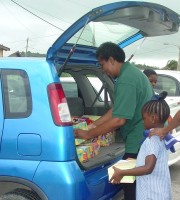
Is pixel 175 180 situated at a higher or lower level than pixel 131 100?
lower

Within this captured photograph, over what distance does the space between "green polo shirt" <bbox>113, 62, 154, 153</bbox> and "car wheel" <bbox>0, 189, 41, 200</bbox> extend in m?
0.89

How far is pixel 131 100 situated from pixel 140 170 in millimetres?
612

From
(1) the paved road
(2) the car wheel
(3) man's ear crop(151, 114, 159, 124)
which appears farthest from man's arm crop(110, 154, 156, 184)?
(1) the paved road

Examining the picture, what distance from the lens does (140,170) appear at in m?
3.01

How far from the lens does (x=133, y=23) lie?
387 cm

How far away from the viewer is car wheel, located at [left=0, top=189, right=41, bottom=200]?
122 inches

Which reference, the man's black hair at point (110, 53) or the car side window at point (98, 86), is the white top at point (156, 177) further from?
the car side window at point (98, 86)

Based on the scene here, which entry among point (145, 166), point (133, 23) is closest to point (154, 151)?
point (145, 166)

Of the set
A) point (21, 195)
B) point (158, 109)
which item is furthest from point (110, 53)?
point (21, 195)

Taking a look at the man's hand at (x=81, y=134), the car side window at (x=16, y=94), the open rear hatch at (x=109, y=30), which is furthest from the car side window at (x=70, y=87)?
the car side window at (x=16, y=94)

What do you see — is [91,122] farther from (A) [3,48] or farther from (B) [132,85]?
(A) [3,48]

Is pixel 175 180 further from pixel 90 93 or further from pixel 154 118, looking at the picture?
pixel 154 118

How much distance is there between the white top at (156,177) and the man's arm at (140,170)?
0.19 ft

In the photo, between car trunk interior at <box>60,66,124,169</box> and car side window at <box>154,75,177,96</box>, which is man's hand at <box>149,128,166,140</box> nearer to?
car trunk interior at <box>60,66,124,169</box>
